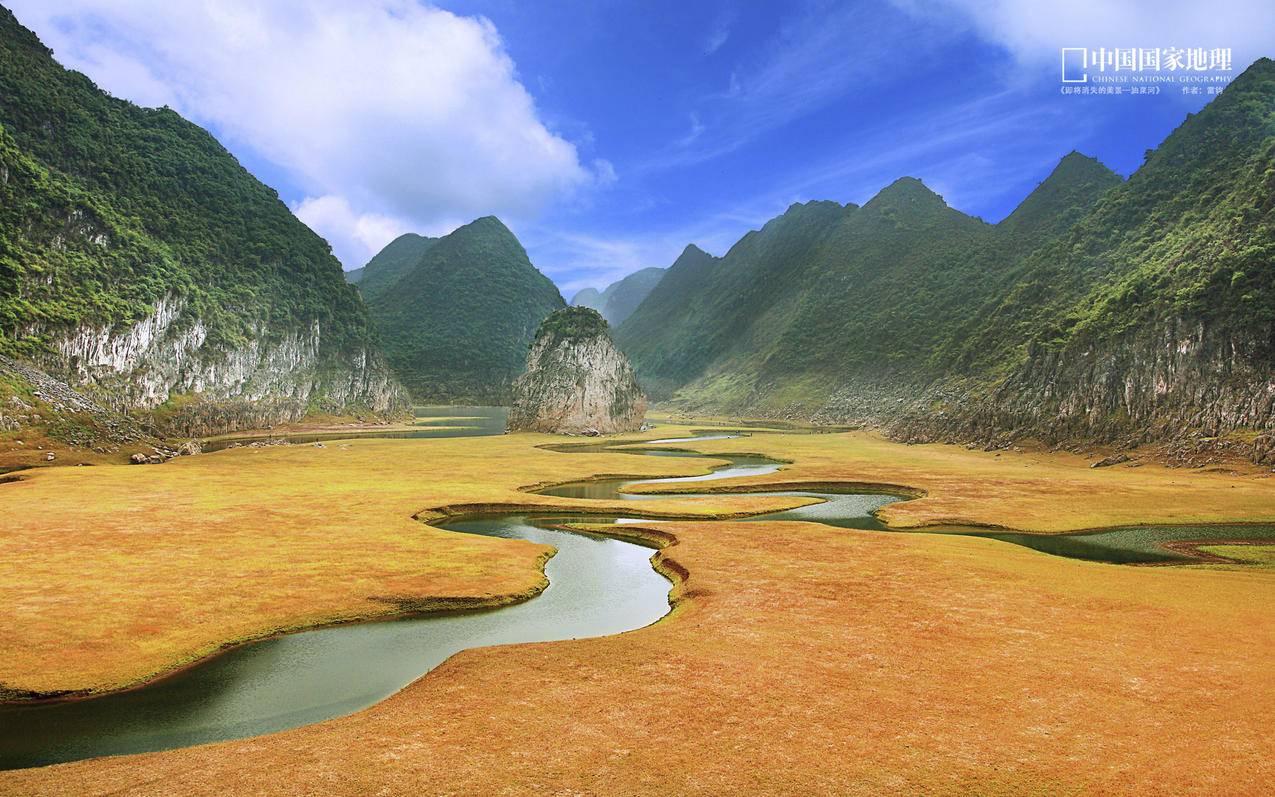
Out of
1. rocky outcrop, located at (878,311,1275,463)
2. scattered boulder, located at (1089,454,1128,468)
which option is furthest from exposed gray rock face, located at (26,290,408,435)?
rocky outcrop, located at (878,311,1275,463)

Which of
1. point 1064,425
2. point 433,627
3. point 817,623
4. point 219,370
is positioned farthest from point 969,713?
point 219,370

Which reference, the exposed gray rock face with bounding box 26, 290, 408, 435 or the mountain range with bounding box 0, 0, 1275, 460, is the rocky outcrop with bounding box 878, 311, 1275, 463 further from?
the exposed gray rock face with bounding box 26, 290, 408, 435

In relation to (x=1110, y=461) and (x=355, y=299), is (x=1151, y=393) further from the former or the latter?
(x=355, y=299)

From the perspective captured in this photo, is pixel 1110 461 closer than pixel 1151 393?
Yes

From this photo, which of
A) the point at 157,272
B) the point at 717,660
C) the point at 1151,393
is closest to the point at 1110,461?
the point at 1151,393

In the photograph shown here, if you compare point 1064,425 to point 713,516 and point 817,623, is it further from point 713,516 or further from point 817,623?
point 817,623

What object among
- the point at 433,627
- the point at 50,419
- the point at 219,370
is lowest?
the point at 433,627
